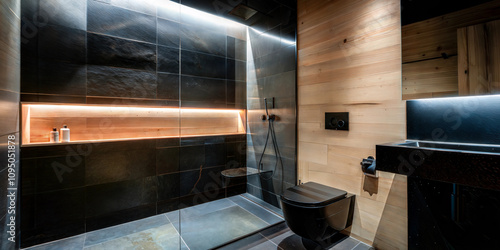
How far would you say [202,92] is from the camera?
2.26 m

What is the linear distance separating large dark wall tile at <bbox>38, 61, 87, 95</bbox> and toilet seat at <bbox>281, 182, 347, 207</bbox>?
2.15 metres

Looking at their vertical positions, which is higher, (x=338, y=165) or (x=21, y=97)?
(x=21, y=97)

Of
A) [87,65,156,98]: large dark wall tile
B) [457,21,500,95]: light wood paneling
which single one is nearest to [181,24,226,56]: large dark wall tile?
[87,65,156,98]: large dark wall tile

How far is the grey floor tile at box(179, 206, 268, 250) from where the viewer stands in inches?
74.3

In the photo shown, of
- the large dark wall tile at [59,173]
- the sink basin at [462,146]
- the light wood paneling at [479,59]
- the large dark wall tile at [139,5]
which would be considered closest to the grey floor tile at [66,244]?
the large dark wall tile at [59,173]

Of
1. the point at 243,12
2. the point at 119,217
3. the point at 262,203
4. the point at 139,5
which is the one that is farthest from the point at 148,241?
the point at 243,12

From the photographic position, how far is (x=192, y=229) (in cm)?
202

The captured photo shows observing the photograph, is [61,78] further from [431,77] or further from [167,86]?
[431,77]

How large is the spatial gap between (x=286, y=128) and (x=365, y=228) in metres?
1.19

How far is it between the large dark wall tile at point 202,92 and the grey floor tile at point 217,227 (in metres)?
1.18

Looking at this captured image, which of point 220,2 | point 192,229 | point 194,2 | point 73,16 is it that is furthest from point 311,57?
point 73,16

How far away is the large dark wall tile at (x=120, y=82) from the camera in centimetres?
205

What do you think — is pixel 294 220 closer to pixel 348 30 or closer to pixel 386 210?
pixel 386 210

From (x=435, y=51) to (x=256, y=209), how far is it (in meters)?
2.19
